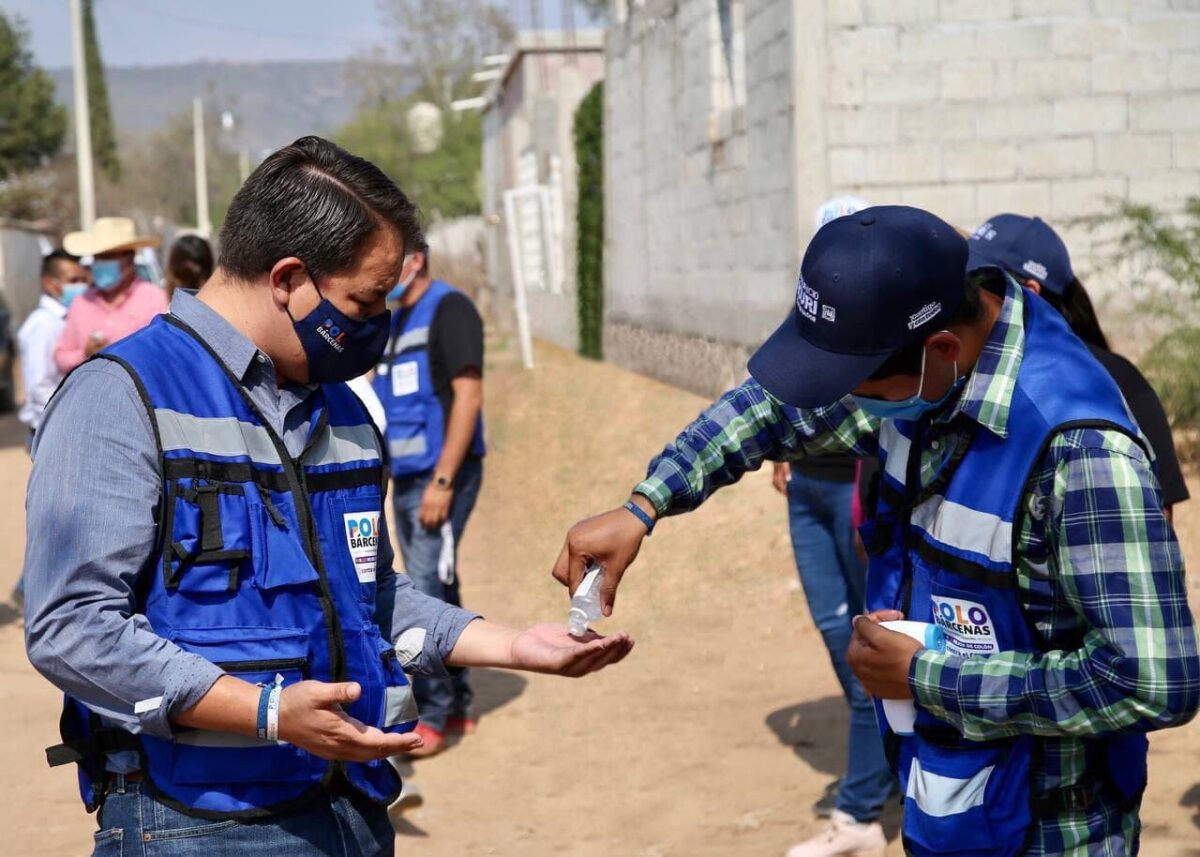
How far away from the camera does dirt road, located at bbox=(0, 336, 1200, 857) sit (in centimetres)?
546

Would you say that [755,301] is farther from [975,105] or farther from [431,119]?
[431,119]

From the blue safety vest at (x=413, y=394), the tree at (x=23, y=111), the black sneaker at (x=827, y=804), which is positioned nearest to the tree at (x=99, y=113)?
the tree at (x=23, y=111)

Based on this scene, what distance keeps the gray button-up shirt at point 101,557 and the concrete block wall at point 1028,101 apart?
811 centimetres

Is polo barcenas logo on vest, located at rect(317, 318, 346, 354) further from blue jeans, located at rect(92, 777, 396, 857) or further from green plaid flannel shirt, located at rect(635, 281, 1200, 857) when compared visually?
green plaid flannel shirt, located at rect(635, 281, 1200, 857)

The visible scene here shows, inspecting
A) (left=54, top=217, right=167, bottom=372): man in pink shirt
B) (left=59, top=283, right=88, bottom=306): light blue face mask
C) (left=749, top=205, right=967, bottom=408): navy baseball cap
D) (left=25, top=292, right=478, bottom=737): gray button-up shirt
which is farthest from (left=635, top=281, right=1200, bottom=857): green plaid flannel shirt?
(left=59, top=283, right=88, bottom=306): light blue face mask

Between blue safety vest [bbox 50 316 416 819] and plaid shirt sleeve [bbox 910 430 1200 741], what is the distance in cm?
113

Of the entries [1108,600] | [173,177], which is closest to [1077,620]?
[1108,600]

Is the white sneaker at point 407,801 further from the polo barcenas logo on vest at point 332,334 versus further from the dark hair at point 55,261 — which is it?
the dark hair at point 55,261

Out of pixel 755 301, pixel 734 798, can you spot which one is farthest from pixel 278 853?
pixel 755 301

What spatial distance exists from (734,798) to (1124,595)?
146 inches

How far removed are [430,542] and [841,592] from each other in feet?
6.30

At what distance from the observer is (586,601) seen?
9.42 feet

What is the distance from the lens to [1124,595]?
7.49ft

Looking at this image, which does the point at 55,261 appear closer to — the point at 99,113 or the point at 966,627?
the point at 966,627
